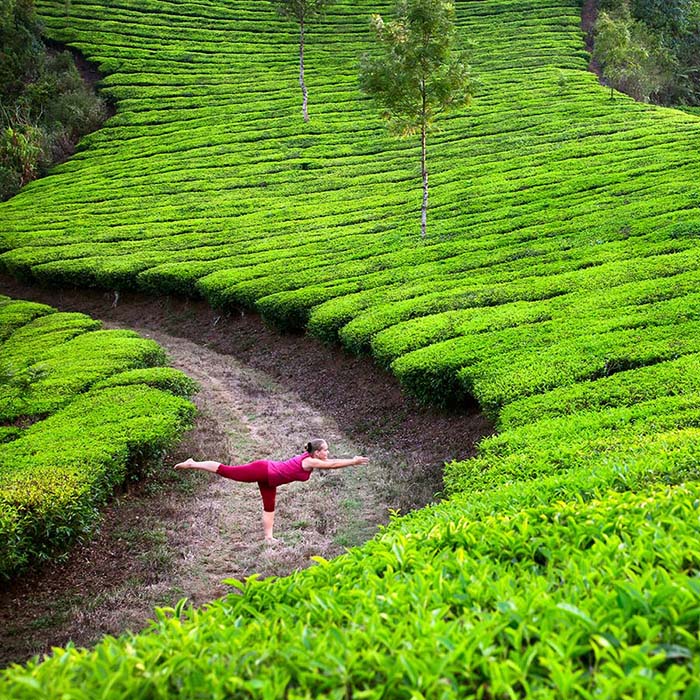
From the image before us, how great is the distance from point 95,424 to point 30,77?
31.8 metres

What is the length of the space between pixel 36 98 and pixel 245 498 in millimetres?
31577

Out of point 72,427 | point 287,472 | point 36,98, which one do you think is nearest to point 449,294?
point 287,472

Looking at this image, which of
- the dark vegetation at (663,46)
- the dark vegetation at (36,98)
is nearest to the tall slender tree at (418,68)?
the dark vegetation at (663,46)

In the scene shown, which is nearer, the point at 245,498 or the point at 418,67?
the point at 245,498

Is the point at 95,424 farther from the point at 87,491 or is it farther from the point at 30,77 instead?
the point at 30,77

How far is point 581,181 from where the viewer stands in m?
19.5

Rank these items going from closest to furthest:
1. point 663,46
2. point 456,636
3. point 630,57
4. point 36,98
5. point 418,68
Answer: point 456,636, point 418,68, point 630,57, point 36,98, point 663,46

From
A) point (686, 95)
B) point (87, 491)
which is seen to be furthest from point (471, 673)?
point (686, 95)

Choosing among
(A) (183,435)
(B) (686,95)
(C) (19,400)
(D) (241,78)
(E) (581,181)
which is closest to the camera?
(A) (183,435)

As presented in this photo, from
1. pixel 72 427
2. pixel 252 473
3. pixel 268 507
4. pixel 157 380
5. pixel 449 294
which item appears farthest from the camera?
pixel 449 294

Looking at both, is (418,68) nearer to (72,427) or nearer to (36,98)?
(72,427)

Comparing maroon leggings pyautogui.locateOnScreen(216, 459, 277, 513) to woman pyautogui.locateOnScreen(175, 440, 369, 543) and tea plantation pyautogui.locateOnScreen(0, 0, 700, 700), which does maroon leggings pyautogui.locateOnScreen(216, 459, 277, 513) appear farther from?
tea plantation pyautogui.locateOnScreen(0, 0, 700, 700)

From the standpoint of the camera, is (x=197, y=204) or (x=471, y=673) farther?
(x=197, y=204)

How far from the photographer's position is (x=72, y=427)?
9898mm
